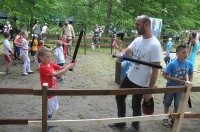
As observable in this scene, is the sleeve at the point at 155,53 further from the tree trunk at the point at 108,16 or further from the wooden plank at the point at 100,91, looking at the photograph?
the tree trunk at the point at 108,16

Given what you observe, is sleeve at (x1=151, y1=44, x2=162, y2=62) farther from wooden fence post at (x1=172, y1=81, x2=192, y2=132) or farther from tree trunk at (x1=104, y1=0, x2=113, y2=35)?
tree trunk at (x1=104, y1=0, x2=113, y2=35)

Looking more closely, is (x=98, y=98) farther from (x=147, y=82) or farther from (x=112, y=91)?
(x=112, y=91)

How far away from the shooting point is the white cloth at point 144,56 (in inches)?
140

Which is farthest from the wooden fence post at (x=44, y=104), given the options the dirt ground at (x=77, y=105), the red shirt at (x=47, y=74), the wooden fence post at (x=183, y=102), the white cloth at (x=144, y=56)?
the wooden fence post at (x=183, y=102)

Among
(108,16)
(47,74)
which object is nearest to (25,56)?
(47,74)

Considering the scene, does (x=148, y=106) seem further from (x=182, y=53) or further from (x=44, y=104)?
(x=44, y=104)

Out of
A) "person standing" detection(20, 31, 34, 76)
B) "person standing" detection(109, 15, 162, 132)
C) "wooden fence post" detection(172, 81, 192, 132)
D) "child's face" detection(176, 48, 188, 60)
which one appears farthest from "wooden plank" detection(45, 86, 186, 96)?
"person standing" detection(20, 31, 34, 76)

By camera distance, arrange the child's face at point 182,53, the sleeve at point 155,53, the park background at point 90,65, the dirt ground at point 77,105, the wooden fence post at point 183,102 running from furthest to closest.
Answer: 1. the park background at point 90,65
2. the dirt ground at point 77,105
3. the child's face at point 182,53
4. the sleeve at point 155,53
5. the wooden fence post at point 183,102

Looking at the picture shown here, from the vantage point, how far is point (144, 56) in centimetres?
365

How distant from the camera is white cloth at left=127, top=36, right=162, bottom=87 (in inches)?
140

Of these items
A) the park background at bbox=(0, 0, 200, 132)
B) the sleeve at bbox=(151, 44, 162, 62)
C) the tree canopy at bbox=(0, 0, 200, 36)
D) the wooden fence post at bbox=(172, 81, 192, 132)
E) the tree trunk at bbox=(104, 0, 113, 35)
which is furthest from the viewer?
the tree trunk at bbox=(104, 0, 113, 35)

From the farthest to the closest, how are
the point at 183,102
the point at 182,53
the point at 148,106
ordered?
the point at 182,53 < the point at 148,106 < the point at 183,102

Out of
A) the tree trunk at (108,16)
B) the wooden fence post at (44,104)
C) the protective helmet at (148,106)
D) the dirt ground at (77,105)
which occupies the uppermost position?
the tree trunk at (108,16)

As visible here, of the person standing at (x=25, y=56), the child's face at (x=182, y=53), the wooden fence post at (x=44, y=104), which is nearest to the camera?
the wooden fence post at (x=44, y=104)
